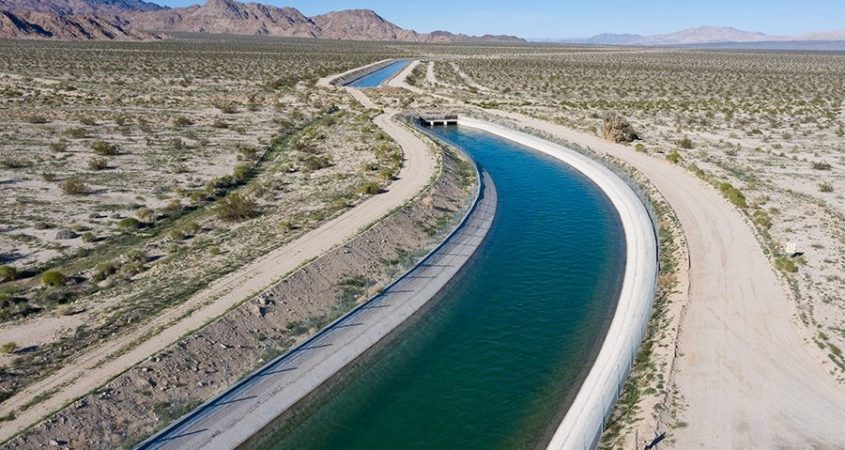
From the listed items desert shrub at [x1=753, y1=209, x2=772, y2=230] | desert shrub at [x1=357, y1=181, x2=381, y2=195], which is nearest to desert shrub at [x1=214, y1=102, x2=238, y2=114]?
desert shrub at [x1=357, y1=181, x2=381, y2=195]

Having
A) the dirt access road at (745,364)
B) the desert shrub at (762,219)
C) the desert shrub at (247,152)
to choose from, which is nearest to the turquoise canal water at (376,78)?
the desert shrub at (247,152)

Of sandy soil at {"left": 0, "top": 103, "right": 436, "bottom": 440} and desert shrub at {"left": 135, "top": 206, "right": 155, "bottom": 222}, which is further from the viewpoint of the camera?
desert shrub at {"left": 135, "top": 206, "right": 155, "bottom": 222}

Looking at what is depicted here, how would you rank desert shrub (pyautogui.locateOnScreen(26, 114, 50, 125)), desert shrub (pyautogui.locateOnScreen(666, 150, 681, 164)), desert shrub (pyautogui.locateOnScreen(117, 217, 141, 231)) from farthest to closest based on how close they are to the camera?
1. desert shrub (pyautogui.locateOnScreen(26, 114, 50, 125))
2. desert shrub (pyautogui.locateOnScreen(666, 150, 681, 164))
3. desert shrub (pyautogui.locateOnScreen(117, 217, 141, 231))

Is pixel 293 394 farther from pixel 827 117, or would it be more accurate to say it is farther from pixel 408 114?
pixel 827 117

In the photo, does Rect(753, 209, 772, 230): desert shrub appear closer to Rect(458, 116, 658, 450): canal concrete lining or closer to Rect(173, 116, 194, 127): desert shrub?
Rect(458, 116, 658, 450): canal concrete lining

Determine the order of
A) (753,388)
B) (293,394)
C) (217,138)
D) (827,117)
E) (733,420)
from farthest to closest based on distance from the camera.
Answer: (827,117), (217,138), (293,394), (753,388), (733,420)

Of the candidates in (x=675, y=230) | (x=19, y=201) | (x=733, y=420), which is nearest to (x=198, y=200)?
(x=19, y=201)

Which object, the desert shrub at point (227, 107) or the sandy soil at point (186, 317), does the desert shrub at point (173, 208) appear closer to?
the sandy soil at point (186, 317)
